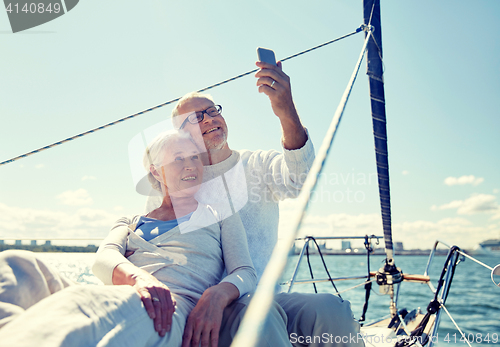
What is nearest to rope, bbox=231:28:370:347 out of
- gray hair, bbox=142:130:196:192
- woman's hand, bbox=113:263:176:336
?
woman's hand, bbox=113:263:176:336

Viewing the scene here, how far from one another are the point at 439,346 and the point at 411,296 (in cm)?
791

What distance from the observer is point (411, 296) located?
1283 centimetres

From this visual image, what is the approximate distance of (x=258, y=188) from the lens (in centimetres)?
147

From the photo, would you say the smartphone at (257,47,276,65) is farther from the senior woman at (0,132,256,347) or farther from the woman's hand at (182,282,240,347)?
the woman's hand at (182,282,240,347)

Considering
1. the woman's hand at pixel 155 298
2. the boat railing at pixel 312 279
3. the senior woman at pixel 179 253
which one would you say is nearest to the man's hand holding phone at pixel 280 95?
the senior woman at pixel 179 253

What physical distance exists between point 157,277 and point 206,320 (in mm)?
230

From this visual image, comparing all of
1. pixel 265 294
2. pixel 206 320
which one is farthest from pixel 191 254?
pixel 265 294

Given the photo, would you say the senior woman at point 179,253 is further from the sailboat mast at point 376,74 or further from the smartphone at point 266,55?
the sailboat mast at point 376,74

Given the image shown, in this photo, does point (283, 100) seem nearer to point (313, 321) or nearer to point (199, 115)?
point (199, 115)

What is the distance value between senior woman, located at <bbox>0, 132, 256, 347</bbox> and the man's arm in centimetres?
36

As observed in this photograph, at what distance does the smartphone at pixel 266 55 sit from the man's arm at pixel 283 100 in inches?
0.5

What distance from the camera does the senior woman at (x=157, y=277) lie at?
0.53 metres

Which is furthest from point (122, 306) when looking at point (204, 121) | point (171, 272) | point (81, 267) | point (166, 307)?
point (204, 121)

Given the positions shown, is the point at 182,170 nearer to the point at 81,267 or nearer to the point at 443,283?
the point at 81,267
